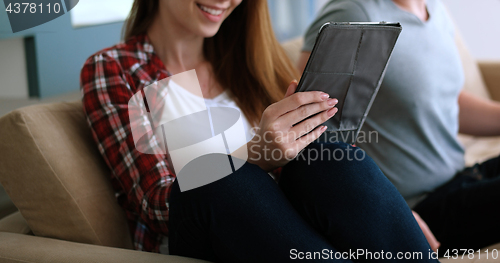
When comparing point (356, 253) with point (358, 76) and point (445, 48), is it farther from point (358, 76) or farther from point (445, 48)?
point (445, 48)

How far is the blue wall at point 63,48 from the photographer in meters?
1.06

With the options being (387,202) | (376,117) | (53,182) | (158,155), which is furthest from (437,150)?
(53,182)

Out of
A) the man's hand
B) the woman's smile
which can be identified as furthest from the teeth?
the man's hand

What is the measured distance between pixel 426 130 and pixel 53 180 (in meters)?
0.82

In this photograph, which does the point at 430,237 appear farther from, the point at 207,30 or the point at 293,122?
the point at 207,30

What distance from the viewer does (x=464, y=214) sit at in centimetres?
95

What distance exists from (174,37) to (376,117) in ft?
1.63

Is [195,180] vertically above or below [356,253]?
above

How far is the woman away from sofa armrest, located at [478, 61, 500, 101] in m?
1.20

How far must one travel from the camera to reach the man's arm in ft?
3.97

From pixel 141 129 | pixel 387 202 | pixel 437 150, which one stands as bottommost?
pixel 437 150

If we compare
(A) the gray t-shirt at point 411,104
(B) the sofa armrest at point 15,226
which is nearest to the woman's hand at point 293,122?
(A) the gray t-shirt at point 411,104

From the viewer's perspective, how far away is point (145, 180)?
77 cm

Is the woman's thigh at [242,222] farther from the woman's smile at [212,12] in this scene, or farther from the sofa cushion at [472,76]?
the sofa cushion at [472,76]
